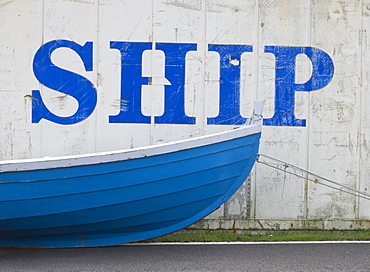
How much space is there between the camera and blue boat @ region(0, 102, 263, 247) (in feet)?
17.6

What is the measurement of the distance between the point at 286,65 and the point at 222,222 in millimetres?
2238

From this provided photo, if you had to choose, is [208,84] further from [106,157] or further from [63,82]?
[106,157]

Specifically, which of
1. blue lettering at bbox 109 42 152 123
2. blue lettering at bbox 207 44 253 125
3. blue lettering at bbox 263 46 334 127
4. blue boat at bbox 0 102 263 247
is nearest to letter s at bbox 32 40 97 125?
blue lettering at bbox 109 42 152 123

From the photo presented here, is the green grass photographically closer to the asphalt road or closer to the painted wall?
the painted wall

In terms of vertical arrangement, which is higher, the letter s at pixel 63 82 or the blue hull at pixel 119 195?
the letter s at pixel 63 82

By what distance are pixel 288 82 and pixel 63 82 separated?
294 cm

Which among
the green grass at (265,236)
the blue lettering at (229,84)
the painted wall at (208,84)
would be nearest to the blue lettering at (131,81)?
the painted wall at (208,84)

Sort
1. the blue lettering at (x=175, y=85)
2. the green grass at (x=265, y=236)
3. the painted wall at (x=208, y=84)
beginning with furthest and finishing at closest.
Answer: the blue lettering at (x=175, y=85) → the painted wall at (x=208, y=84) → the green grass at (x=265, y=236)

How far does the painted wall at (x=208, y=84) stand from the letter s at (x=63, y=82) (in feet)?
0.04

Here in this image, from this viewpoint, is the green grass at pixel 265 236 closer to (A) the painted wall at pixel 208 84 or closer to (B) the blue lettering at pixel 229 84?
(A) the painted wall at pixel 208 84

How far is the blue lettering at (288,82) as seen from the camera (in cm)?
730


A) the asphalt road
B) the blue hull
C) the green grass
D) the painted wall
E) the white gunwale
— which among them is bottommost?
the green grass

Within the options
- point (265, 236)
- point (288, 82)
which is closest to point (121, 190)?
point (265, 236)

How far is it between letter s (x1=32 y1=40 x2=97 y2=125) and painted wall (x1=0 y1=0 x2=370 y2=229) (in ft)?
0.04
